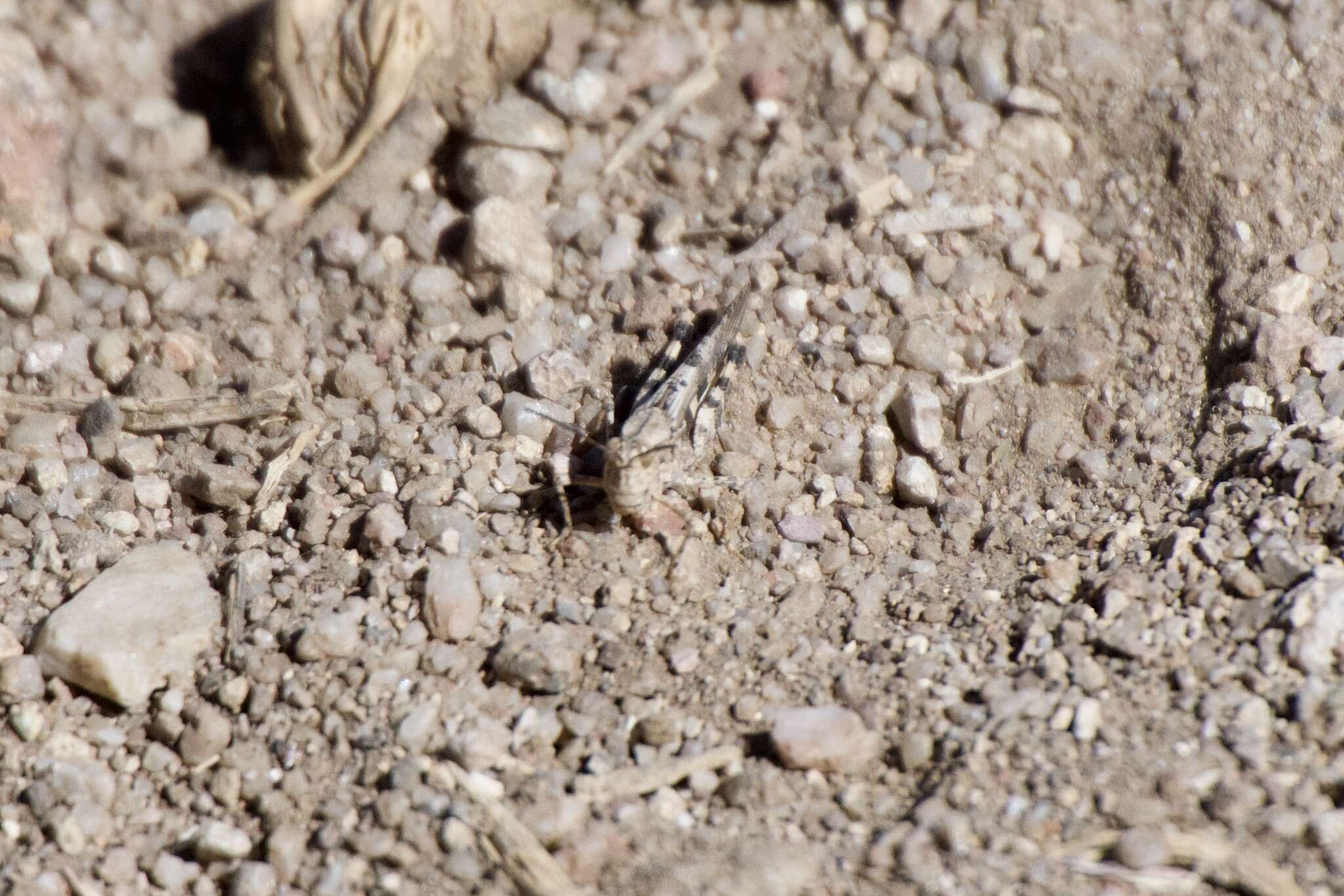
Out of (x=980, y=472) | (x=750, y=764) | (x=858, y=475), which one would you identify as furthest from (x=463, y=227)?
(x=750, y=764)

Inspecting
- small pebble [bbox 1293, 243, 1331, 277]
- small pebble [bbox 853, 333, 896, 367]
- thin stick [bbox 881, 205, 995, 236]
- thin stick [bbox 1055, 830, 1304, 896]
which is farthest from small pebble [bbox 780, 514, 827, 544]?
small pebble [bbox 1293, 243, 1331, 277]

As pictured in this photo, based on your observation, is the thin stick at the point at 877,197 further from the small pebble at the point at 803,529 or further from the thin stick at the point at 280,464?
the thin stick at the point at 280,464

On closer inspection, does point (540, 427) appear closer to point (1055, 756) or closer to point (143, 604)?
point (143, 604)

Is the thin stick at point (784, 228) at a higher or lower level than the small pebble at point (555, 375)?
Result: higher

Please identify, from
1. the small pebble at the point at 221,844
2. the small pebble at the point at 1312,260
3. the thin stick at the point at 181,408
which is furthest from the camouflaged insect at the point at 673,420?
the small pebble at the point at 1312,260

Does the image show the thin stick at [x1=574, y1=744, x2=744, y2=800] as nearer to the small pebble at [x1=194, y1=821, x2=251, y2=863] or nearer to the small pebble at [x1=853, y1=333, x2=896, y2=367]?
the small pebble at [x1=194, y1=821, x2=251, y2=863]

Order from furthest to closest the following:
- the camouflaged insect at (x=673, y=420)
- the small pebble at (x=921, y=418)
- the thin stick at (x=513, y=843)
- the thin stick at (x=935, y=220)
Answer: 1. the thin stick at (x=935, y=220)
2. the small pebble at (x=921, y=418)
3. the camouflaged insect at (x=673, y=420)
4. the thin stick at (x=513, y=843)
